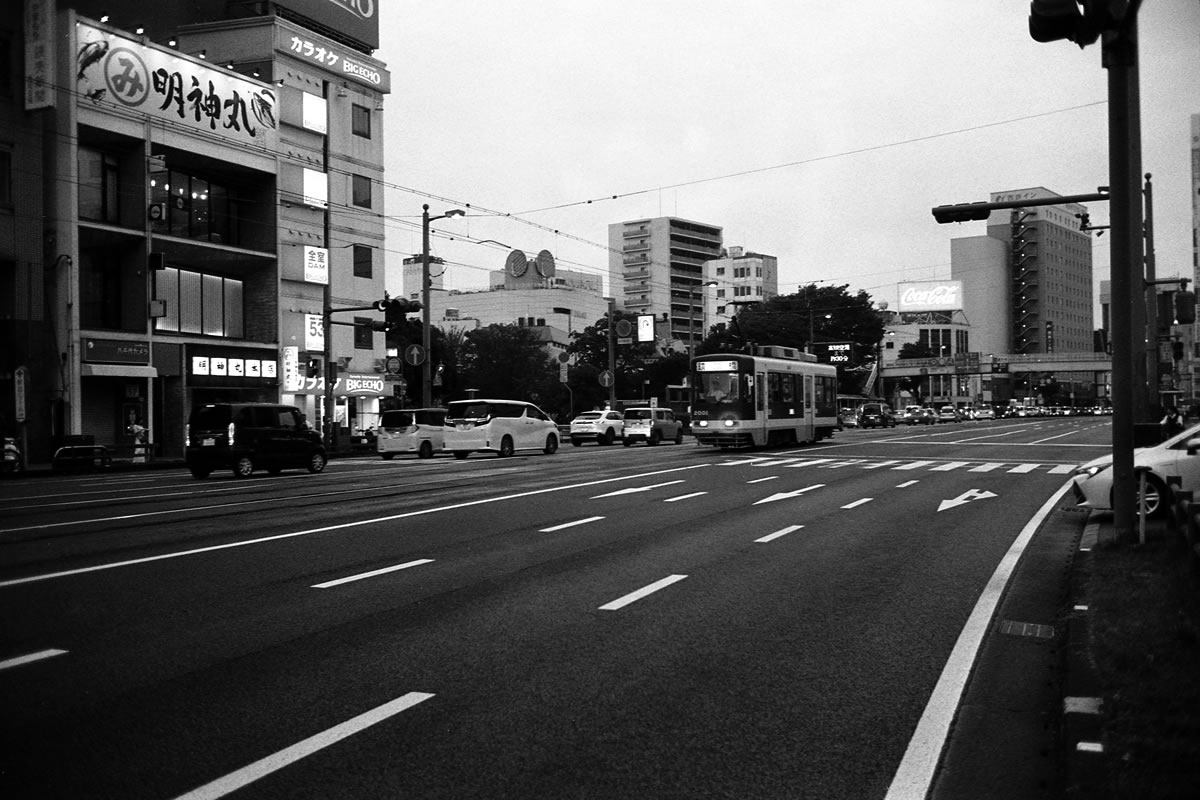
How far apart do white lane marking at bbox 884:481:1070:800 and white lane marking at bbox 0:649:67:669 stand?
Result: 17.0ft

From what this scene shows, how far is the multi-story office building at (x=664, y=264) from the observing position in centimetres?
16262

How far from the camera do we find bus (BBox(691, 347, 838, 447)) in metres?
34.1

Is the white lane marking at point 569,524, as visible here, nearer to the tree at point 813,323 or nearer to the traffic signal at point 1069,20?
the traffic signal at point 1069,20

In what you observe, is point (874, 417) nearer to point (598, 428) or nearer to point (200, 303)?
point (598, 428)

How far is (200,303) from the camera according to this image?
4084 cm

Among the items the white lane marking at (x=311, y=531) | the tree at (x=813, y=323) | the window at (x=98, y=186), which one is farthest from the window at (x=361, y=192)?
the tree at (x=813, y=323)

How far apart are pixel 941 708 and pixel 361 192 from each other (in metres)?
49.3

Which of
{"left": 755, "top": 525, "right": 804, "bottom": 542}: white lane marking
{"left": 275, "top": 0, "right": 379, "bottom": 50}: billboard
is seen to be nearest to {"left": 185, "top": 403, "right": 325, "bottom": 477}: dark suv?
{"left": 755, "top": 525, "right": 804, "bottom": 542}: white lane marking

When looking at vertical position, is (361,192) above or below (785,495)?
above

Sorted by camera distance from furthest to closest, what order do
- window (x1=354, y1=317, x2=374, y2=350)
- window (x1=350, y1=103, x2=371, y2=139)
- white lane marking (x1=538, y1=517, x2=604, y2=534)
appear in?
1. window (x1=354, y1=317, x2=374, y2=350)
2. window (x1=350, y1=103, x2=371, y2=139)
3. white lane marking (x1=538, y1=517, x2=604, y2=534)

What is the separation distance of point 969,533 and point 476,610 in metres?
7.52

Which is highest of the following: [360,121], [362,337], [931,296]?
[360,121]

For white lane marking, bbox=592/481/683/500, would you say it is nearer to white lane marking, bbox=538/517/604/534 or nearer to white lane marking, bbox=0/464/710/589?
white lane marking, bbox=0/464/710/589

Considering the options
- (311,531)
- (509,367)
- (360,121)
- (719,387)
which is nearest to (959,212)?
(719,387)
